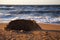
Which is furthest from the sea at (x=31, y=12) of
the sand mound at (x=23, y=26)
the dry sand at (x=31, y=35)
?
the dry sand at (x=31, y=35)

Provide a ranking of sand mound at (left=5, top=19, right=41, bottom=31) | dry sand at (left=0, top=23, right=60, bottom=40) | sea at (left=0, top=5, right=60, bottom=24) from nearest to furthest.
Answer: dry sand at (left=0, top=23, right=60, bottom=40), sand mound at (left=5, top=19, right=41, bottom=31), sea at (left=0, top=5, right=60, bottom=24)

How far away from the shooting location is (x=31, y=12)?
1.80 m

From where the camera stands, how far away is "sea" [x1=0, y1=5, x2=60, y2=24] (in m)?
1.74

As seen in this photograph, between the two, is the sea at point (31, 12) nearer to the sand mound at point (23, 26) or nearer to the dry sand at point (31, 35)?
the sand mound at point (23, 26)

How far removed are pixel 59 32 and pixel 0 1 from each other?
3.71 ft

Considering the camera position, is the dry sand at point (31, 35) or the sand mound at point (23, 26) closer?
the dry sand at point (31, 35)

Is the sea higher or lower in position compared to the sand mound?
lower

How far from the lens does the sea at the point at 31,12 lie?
174 centimetres

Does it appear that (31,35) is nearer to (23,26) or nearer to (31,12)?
(23,26)

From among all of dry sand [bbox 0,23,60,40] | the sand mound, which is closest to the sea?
the sand mound

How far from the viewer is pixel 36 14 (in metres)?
1.79

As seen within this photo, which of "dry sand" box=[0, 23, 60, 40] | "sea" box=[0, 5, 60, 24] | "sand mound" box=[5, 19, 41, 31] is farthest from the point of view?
"sea" box=[0, 5, 60, 24]

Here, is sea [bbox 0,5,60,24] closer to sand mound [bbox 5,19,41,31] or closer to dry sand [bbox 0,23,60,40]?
sand mound [bbox 5,19,41,31]

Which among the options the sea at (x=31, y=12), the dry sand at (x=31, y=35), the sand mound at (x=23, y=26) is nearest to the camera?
the dry sand at (x=31, y=35)
